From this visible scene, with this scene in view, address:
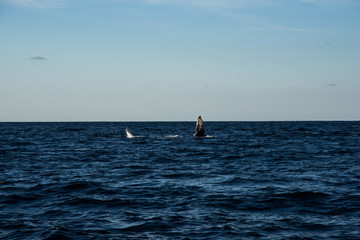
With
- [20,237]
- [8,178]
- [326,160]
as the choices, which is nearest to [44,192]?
[8,178]

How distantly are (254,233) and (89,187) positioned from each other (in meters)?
9.00

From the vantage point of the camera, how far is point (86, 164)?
26438 mm

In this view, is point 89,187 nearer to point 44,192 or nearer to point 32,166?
point 44,192

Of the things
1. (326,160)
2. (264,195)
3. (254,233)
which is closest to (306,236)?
(254,233)

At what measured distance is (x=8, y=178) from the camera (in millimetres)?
20031

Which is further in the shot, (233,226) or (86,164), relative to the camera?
(86,164)

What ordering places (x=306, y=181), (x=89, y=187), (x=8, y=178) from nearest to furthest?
(x=89, y=187), (x=306, y=181), (x=8, y=178)

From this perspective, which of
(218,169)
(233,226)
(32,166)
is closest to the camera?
(233,226)

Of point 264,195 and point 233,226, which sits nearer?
point 233,226

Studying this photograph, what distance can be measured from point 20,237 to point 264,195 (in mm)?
9202

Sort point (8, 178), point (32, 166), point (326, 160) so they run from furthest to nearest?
point (326, 160) → point (32, 166) → point (8, 178)

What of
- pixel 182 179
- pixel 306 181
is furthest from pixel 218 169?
pixel 306 181

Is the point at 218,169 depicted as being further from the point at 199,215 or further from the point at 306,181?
the point at 199,215

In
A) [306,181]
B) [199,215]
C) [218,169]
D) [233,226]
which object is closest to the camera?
[233,226]
